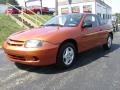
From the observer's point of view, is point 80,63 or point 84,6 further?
point 84,6

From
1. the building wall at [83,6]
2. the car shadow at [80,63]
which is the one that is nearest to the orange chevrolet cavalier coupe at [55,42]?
the car shadow at [80,63]

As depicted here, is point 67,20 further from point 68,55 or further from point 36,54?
point 36,54

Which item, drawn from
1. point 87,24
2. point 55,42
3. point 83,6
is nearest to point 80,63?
point 87,24

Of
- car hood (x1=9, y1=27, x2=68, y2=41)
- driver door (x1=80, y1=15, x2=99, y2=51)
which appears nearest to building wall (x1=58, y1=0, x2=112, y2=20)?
driver door (x1=80, y1=15, x2=99, y2=51)

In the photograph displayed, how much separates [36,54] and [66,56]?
99cm

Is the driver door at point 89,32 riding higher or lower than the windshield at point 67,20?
lower

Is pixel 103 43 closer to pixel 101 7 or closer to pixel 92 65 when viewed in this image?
pixel 92 65

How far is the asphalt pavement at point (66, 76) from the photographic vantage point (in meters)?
5.09

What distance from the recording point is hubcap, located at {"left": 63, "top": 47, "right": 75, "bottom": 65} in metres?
6.38

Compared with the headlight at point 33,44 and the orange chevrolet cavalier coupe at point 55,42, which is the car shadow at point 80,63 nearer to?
the orange chevrolet cavalier coupe at point 55,42

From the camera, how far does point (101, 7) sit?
176 ft

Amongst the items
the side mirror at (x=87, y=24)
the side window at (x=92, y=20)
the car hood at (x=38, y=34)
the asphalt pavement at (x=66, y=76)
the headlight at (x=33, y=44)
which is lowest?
the asphalt pavement at (x=66, y=76)

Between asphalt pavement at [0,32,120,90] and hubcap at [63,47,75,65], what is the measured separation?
0.21 m

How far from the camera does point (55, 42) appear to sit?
5.98 meters
